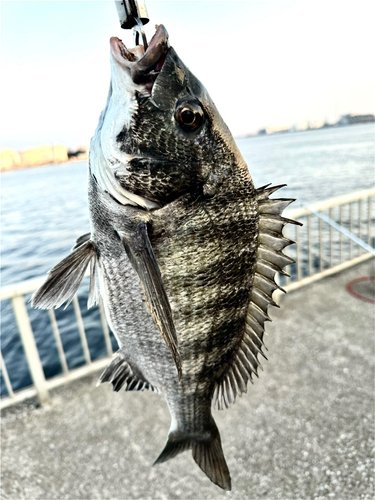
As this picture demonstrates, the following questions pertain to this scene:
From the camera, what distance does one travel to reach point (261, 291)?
0.95 m

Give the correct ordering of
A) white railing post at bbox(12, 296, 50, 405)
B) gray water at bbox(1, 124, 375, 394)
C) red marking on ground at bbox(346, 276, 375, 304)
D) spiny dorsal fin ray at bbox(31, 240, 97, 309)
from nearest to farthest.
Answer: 1. spiny dorsal fin ray at bbox(31, 240, 97, 309)
2. white railing post at bbox(12, 296, 50, 405)
3. red marking on ground at bbox(346, 276, 375, 304)
4. gray water at bbox(1, 124, 375, 394)

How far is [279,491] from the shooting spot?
6.67 feet

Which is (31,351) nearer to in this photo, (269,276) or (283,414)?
(283,414)

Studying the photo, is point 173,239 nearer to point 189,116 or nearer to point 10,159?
point 189,116

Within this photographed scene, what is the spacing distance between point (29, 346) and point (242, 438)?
5.37ft

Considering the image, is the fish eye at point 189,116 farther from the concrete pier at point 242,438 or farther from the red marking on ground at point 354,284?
the red marking on ground at point 354,284

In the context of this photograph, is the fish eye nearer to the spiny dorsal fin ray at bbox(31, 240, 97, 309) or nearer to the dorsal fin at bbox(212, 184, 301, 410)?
the dorsal fin at bbox(212, 184, 301, 410)

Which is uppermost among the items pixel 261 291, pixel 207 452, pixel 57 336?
pixel 261 291

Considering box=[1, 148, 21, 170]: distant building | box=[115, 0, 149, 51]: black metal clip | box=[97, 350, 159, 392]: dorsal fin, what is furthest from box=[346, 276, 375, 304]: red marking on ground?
box=[115, 0, 149, 51]: black metal clip

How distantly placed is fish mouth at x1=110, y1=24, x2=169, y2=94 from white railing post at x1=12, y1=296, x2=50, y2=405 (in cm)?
227

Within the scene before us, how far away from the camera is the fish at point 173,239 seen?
2.37ft

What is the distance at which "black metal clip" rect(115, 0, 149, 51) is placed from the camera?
65 centimetres

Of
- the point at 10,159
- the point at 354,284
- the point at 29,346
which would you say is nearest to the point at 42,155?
the point at 10,159

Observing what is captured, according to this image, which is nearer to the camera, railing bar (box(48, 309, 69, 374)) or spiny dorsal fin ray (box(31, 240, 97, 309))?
spiny dorsal fin ray (box(31, 240, 97, 309))
